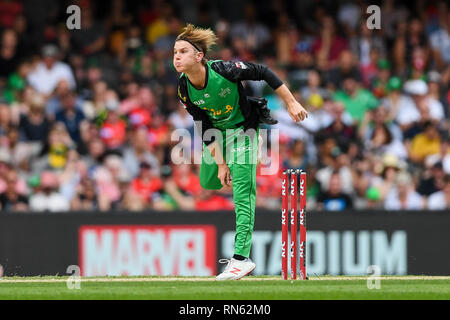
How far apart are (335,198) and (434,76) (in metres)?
4.15

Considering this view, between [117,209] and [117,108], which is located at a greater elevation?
[117,108]

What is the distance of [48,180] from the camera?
14.7 m

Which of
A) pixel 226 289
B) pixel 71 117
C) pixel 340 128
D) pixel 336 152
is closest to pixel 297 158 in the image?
pixel 336 152

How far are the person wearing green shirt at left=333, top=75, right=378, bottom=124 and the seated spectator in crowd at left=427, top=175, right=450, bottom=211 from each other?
7.69 ft

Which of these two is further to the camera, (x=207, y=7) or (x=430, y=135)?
(x=207, y=7)

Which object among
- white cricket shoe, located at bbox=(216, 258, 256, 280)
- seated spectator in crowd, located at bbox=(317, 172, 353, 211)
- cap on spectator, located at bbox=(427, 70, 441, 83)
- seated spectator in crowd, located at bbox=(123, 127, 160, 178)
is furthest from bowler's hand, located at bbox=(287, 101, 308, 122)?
cap on spectator, located at bbox=(427, 70, 441, 83)

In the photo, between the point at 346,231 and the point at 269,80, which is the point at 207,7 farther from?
the point at 269,80

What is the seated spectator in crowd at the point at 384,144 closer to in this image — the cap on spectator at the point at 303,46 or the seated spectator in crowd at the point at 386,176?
the seated spectator in crowd at the point at 386,176

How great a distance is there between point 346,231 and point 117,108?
14.9ft

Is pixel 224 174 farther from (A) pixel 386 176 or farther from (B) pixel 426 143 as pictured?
(B) pixel 426 143
